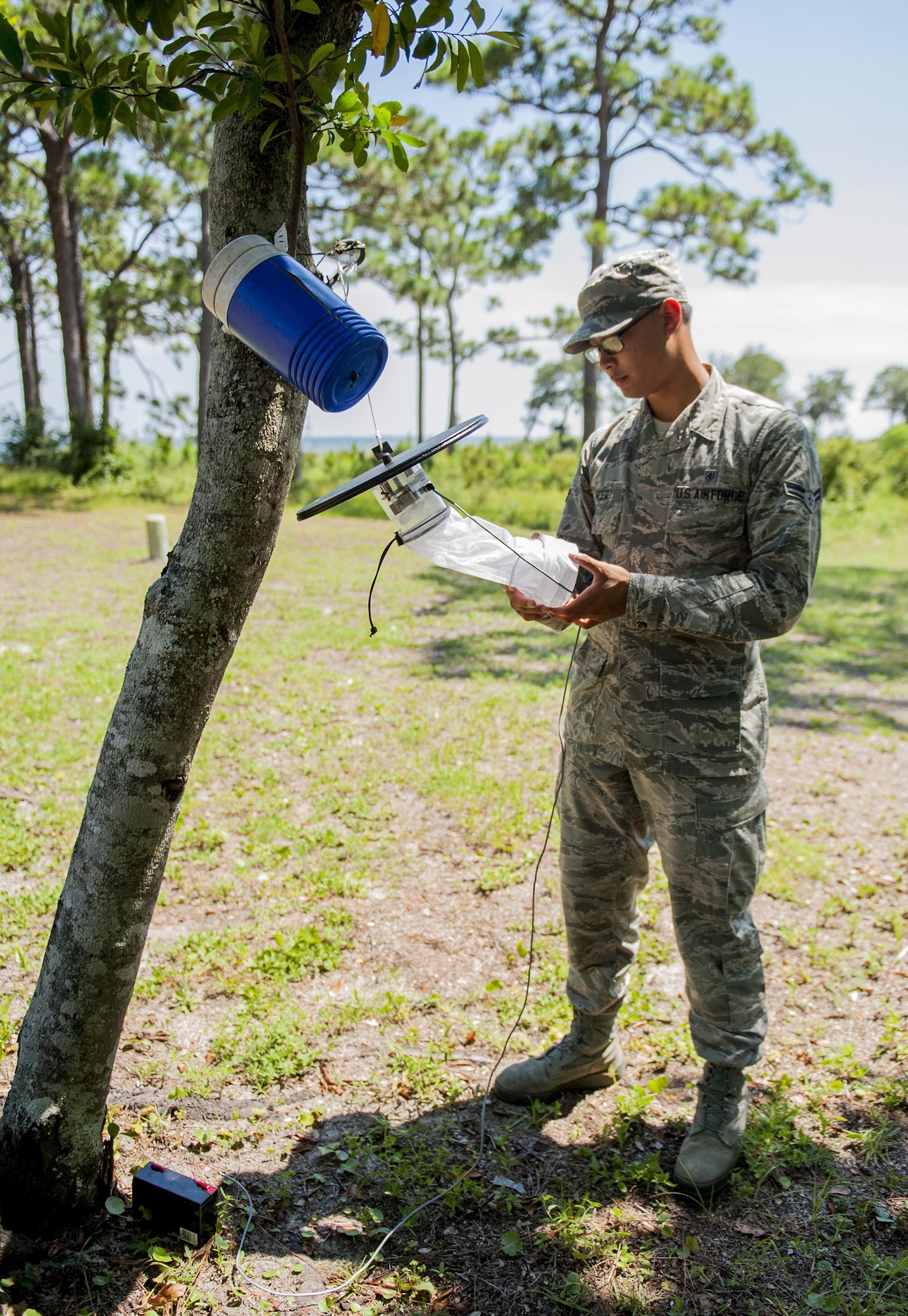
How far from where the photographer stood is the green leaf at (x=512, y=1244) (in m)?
2.09

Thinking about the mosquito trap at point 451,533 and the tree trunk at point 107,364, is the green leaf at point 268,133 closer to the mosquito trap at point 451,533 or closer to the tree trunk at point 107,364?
the mosquito trap at point 451,533

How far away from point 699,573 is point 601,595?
1.03ft

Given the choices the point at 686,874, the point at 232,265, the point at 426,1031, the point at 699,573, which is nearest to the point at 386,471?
the point at 232,265

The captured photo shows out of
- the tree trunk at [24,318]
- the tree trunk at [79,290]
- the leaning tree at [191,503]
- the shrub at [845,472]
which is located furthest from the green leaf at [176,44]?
the tree trunk at [24,318]

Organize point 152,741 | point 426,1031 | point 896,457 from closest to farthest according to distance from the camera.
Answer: point 152,741
point 426,1031
point 896,457

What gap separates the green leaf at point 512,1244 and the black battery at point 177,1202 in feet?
2.17

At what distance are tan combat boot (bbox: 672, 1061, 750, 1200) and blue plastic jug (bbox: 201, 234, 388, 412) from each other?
190cm

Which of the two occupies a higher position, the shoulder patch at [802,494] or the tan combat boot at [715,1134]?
the shoulder patch at [802,494]

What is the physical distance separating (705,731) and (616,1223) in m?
1.19

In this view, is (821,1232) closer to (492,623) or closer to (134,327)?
(492,623)

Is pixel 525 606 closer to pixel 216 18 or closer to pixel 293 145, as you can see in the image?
pixel 293 145

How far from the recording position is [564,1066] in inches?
102

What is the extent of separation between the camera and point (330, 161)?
16.0m

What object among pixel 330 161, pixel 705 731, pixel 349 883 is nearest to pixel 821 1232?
pixel 705 731
